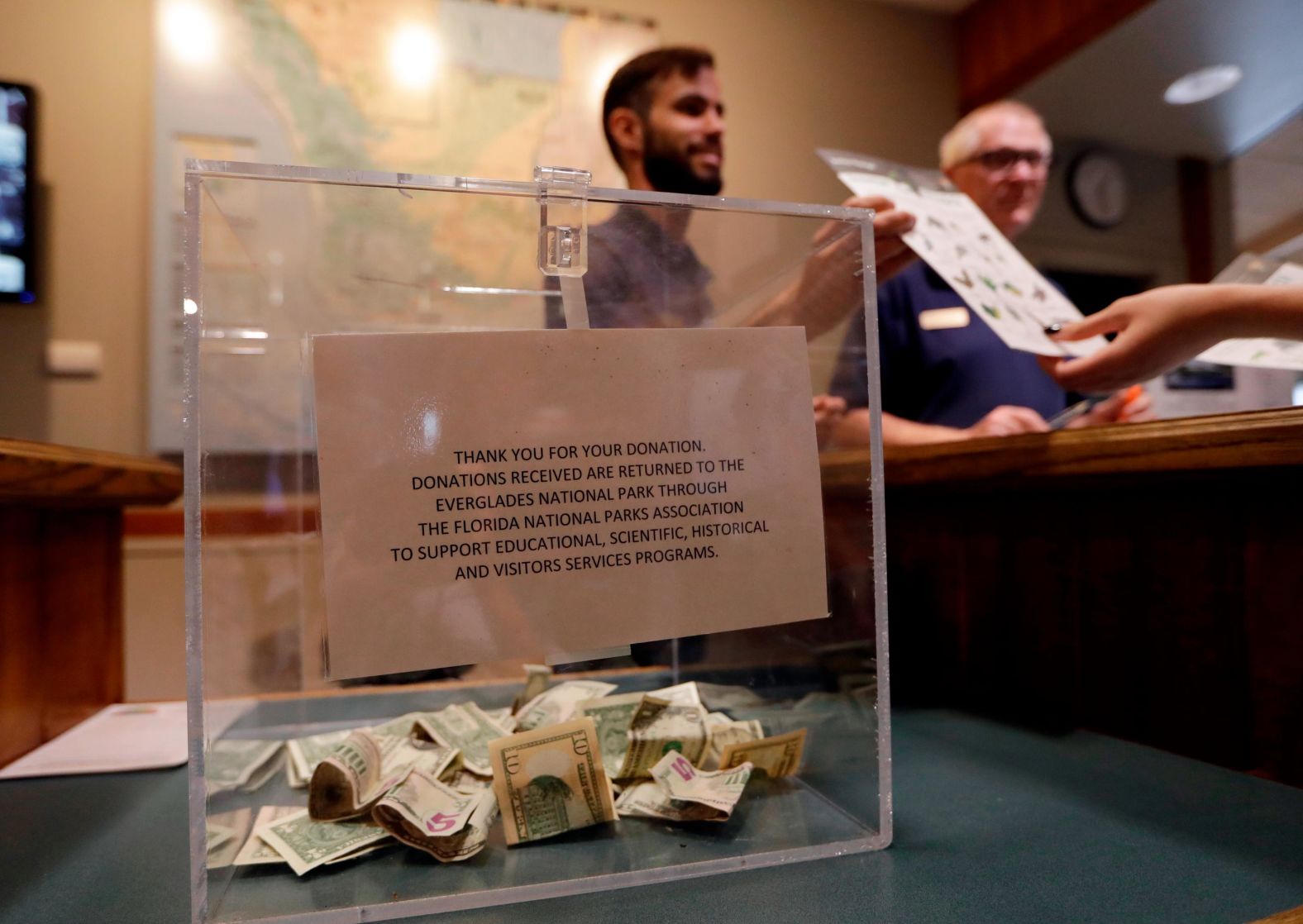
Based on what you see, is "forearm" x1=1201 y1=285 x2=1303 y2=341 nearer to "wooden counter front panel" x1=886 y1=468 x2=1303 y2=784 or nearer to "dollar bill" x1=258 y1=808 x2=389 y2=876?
"wooden counter front panel" x1=886 y1=468 x2=1303 y2=784

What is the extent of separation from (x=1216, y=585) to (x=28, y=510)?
1.09m

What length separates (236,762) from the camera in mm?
511

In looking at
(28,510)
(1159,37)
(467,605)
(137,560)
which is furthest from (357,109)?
(1159,37)

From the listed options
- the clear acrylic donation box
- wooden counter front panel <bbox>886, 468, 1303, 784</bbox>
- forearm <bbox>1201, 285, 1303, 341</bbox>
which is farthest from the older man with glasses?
the clear acrylic donation box

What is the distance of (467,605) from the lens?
41 cm

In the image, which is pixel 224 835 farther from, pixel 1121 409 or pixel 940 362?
pixel 940 362

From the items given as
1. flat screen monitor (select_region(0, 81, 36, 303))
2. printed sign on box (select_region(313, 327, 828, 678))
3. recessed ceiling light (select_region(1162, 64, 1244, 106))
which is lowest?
printed sign on box (select_region(313, 327, 828, 678))

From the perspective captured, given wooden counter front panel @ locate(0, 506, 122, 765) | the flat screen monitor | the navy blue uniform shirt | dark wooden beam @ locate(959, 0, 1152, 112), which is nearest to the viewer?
wooden counter front panel @ locate(0, 506, 122, 765)

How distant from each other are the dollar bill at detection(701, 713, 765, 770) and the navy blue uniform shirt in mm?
1035

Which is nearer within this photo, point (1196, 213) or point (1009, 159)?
point (1009, 159)

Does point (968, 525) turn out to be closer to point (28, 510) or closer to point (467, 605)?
point (467, 605)

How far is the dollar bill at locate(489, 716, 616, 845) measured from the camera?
46 centimetres

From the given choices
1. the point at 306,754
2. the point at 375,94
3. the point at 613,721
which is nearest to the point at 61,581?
the point at 306,754

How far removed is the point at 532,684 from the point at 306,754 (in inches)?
6.9
